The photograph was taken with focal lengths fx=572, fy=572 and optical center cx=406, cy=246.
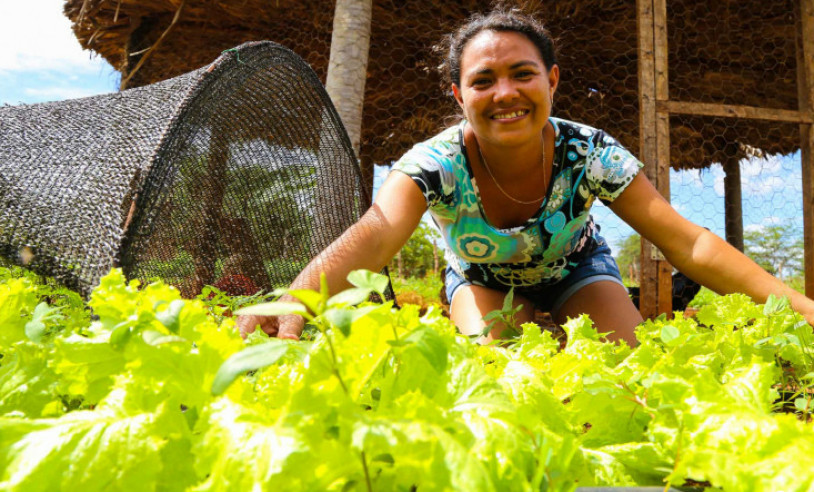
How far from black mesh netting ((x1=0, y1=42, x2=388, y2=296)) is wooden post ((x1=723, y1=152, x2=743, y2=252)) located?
6322 millimetres

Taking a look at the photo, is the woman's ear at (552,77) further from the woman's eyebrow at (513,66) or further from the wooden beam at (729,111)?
the wooden beam at (729,111)

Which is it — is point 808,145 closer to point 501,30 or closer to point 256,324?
point 501,30

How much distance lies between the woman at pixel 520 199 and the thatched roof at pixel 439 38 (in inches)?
88.7

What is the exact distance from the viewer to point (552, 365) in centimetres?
50

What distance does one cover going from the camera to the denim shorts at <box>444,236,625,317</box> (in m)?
2.11

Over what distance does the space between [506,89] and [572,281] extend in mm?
834

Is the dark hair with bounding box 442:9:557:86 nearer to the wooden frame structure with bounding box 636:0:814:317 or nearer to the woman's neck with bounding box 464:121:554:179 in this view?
the woman's neck with bounding box 464:121:554:179

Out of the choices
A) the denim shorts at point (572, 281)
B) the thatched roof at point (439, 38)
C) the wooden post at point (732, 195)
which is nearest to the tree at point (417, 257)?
the thatched roof at point (439, 38)

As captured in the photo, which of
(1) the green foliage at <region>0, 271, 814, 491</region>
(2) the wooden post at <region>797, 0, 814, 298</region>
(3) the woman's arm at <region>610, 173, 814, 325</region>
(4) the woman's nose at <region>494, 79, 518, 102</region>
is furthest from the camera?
(2) the wooden post at <region>797, 0, 814, 298</region>

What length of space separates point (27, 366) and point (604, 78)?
235 inches

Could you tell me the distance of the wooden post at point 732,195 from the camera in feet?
23.0

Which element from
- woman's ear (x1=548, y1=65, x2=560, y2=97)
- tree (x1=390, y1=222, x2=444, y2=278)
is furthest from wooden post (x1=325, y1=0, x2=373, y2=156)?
tree (x1=390, y1=222, x2=444, y2=278)

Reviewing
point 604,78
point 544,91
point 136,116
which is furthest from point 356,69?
point 604,78

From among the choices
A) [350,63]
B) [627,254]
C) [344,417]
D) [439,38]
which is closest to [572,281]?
[350,63]
